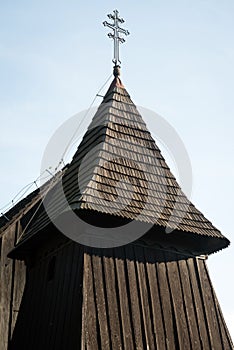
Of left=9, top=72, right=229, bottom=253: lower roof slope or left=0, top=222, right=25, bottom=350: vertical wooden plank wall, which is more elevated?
left=9, top=72, right=229, bottom=253: lower roof slope

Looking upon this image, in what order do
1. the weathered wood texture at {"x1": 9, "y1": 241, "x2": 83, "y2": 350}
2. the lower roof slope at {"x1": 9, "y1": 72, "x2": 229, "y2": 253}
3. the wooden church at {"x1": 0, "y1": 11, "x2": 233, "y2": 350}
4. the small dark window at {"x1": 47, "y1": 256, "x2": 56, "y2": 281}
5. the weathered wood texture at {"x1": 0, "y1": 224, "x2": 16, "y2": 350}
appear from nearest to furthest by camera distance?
1. the weathered wood texture at {"x1": 9, "y1": 241, "x2": 83, "y2": 350}
2. the wooden church at {"x1": 0, "y1": 11, "x2": 233, "y2": 350}
3. the lower roof slope at {"x1": 9, "y1": 72, "x2": 229, "y2": 253}
4. the small dark window at {"x1": 47, "y1": 256, "x2": 56, "y2": 281}
5. the weathered wood texture at {"x1": 0, "y1": 224, "x2": 16, "y2": 350}

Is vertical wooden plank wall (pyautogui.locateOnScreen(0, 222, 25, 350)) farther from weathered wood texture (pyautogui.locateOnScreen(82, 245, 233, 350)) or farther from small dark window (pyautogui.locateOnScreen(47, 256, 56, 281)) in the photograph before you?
weathered wood texture (pyautogui.locateOnScreen(82, 245, 233, 350))

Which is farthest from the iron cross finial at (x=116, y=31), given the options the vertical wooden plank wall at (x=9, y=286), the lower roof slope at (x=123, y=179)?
the vertical wooden plank wall at (x=9, y=286)

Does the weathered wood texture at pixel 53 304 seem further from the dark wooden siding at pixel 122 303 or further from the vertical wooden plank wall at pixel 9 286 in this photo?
the vertical wooden plank wall at pixel 9 286

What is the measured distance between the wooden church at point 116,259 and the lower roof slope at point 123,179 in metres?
0.02

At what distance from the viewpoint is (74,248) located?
8.94m

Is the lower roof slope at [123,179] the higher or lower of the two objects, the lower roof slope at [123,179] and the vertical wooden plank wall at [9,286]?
the higher

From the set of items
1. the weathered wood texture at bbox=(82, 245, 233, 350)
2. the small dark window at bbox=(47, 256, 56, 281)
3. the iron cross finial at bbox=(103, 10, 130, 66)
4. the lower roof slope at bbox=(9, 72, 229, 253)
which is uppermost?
the iron cross finial at bbox=(103, 10, 130, 66)

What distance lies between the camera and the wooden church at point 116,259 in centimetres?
837

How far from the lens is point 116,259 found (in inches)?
348

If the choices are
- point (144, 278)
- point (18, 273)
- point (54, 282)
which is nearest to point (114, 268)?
point (144, 278)

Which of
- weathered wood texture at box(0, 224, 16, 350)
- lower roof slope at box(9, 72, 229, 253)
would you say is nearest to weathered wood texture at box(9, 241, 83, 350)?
weathered wood texture at box(0, 224, 16, 350)

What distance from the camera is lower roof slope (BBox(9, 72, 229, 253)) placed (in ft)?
29.5

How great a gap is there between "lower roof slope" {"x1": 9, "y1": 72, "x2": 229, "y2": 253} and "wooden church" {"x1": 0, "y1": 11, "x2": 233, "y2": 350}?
2 cm
